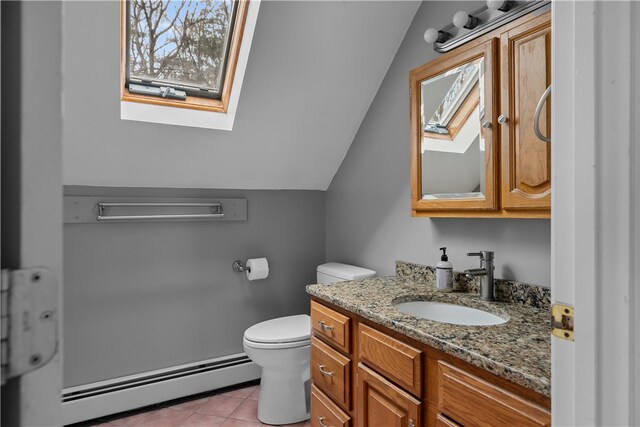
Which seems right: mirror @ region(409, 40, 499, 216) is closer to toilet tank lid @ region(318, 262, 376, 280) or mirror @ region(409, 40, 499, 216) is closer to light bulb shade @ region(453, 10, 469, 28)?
light bulb shade @ region(453, 10, 469, 28)

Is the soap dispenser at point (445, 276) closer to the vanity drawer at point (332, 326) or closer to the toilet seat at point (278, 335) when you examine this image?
the vanity drawer at point (332, 326)

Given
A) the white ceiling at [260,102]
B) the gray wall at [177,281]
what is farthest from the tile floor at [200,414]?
the white ceiling at [260,102]

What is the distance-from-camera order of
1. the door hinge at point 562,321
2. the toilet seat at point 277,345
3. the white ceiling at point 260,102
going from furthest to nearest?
the toilet seat at point 277,345
the white ceiling at point 260,102
the door hinge at point 562,321

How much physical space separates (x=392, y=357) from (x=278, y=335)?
0.96 metres

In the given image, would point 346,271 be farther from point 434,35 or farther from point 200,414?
point 434,35

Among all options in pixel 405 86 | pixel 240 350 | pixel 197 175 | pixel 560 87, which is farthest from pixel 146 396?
pixel 560 87

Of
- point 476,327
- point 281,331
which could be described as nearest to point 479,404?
point 476,327

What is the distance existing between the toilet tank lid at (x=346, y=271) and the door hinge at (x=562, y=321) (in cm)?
164

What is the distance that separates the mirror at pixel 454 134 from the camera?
150cm

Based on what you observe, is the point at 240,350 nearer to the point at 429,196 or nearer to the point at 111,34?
the point at 429,196

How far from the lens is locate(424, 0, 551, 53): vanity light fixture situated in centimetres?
141

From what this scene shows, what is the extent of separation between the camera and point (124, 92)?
2.05 metres

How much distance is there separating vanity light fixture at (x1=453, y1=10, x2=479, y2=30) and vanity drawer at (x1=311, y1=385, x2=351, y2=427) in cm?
166
